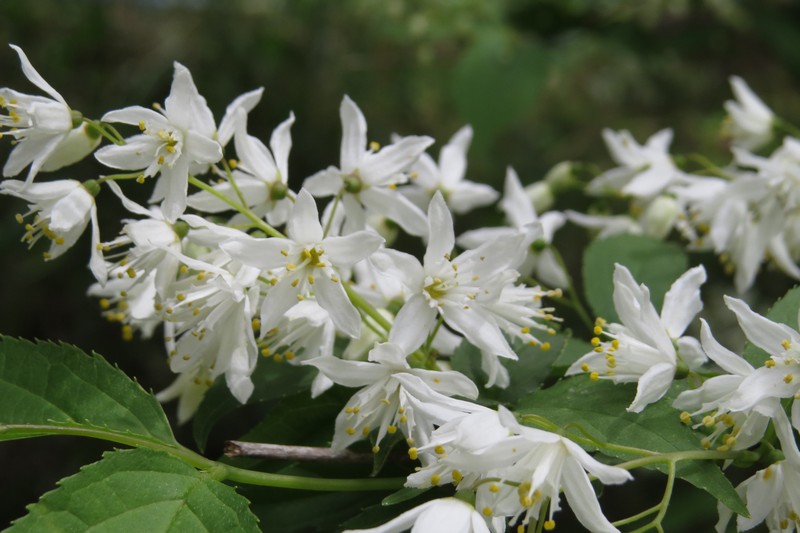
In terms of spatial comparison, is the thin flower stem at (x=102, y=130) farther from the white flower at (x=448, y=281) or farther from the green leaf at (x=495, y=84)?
the green leaf at (x=495, y=84)

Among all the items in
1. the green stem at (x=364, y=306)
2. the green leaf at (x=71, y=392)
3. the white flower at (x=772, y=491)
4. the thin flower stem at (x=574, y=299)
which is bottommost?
the thin flower stem at (x=574, y=299)

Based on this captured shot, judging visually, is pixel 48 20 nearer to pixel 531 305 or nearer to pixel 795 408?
pixel 531 305

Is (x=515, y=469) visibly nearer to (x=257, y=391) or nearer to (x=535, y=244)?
(x=257, y=391)

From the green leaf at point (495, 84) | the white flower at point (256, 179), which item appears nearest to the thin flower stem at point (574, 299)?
the white flower at point (256, 179)

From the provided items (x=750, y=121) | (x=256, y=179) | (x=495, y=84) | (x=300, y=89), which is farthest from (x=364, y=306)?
(x=300, y=89)

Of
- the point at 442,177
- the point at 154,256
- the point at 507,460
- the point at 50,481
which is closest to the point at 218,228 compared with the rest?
the point at 154,256

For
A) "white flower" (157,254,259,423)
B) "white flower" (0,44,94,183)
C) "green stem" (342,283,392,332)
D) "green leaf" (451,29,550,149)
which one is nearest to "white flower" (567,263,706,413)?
"green stem" (342,283,392,332)
